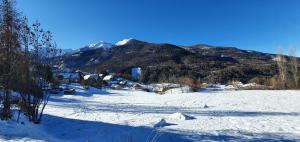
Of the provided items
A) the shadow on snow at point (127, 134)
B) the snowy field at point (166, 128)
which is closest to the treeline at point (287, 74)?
the snowy field at point (166, 128)

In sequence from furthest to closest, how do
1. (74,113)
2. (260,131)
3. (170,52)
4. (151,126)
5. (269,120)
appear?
(170,52), (74,113), (269,120), (151,126), (260,131)

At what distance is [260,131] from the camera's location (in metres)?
7.10

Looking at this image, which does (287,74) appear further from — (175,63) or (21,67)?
(175,63)

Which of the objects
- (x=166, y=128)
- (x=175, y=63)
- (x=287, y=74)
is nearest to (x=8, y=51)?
(x=166, y=128)

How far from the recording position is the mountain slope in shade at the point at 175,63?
48.8m

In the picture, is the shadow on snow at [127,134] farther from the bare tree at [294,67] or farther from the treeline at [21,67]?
the bare tree at [294,67]

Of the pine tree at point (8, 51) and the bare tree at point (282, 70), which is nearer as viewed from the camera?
the pine tree at point (8, 51)

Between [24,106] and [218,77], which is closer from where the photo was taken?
[24,106]

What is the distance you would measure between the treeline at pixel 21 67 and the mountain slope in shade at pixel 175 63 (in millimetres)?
25068

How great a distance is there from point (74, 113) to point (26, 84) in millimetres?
2784

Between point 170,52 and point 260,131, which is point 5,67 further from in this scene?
point 170,52

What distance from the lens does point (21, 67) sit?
8109 millimetres

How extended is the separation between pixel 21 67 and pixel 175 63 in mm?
61098

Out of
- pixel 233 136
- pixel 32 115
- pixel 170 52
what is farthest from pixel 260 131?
pixel 170 52
